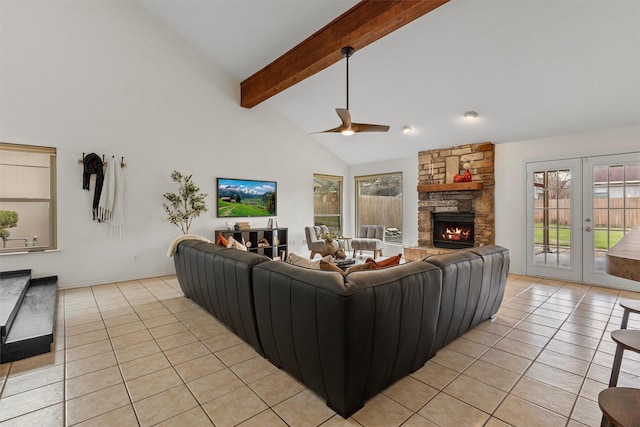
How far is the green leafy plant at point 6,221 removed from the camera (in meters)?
4.21

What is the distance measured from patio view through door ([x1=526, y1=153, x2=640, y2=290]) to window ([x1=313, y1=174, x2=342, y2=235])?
4420 millimetres

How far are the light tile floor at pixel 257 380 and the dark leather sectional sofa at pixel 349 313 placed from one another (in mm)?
154

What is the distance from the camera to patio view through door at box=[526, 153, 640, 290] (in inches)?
178

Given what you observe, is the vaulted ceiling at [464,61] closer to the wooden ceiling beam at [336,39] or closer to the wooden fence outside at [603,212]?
the wooden ceiling beam at [336,39]

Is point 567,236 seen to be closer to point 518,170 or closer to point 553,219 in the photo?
point 553,219

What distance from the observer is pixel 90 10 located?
458 cm

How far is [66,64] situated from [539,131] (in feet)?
24.4

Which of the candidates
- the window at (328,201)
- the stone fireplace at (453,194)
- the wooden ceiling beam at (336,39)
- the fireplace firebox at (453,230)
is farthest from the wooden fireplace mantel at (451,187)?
the wooden ceiling beam at (336,39)

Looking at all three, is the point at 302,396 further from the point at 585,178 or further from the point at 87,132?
the point at 585,178

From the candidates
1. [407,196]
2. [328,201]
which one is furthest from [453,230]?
[328,201]

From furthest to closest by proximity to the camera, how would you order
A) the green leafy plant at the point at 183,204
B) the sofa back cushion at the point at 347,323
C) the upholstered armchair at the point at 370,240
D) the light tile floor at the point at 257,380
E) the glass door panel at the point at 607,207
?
1. the upholstered armchair at the point at 370,240
2. the green leafy plant at the point at 183,204
3. the glass door panel at the point at 607,207
4. the light tile floor at the point at 257,380
5. the sofa back cushion at the point at 347,323

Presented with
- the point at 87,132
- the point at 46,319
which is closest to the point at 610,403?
the point at 46,319

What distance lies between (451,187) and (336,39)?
11.9 ft

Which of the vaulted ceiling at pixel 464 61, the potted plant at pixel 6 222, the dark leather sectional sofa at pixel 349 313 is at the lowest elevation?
the dark leather sectional sofa at pixel 349 313
